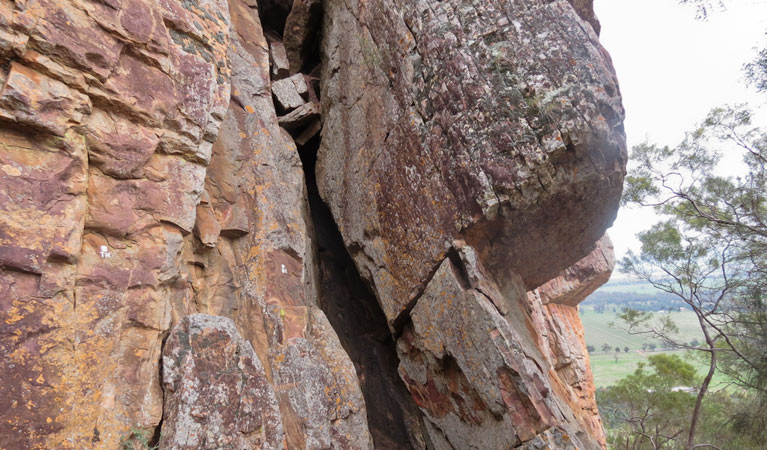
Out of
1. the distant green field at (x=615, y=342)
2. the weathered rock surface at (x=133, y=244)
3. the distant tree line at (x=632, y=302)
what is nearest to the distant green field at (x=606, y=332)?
the distant green field at (x=615, y=342)

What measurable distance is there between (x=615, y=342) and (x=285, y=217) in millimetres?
99031

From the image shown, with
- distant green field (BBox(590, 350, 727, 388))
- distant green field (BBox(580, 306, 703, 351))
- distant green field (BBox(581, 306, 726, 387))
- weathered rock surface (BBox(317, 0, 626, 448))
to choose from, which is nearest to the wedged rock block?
weathered rock surface (BBox(317, 0, 626, 448))

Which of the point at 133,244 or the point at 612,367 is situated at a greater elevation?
the point at 133,244

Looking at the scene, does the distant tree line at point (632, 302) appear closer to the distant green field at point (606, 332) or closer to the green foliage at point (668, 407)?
the distant green field at point (606, 332)

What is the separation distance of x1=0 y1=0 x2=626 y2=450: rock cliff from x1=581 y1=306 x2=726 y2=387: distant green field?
2151 cm

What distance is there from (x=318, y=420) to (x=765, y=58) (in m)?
13.6

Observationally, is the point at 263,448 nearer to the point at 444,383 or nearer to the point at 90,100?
the point at 444,383

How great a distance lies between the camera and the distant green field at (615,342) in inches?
1907

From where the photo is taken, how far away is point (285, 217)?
874cm

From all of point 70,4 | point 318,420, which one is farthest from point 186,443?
point 70,4

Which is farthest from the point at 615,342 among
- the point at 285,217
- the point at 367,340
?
the point at 285,217

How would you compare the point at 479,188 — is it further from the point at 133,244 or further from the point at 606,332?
the point at 606,332

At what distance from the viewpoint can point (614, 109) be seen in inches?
279

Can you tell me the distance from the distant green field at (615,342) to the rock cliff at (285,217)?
70.6 feet
